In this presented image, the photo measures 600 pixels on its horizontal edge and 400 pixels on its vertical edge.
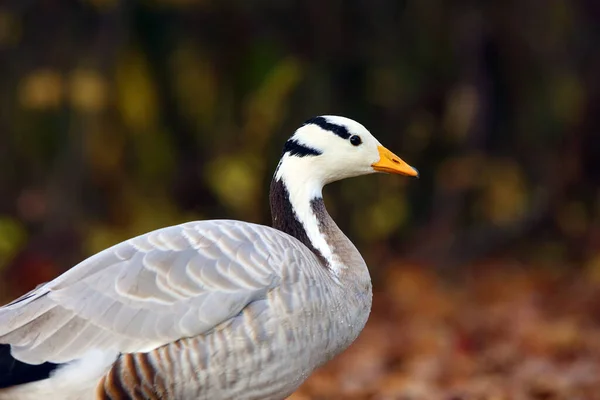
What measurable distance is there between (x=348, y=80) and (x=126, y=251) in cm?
837

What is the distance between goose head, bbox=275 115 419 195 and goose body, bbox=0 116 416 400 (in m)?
0.55

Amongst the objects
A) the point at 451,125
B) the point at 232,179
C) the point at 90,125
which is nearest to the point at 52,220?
the point at 90,125

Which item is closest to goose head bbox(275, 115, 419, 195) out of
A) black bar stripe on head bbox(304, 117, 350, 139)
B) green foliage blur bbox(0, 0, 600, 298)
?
black bar stripe on head bbox(304, 117, 350, 139)

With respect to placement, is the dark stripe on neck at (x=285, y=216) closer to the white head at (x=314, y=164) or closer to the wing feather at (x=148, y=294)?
the white head at (x=314, y=164)

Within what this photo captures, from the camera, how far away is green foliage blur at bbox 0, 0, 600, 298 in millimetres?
12961

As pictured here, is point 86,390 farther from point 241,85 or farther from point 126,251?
point 241,85

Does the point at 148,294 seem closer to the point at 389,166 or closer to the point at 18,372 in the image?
the point at 18,372

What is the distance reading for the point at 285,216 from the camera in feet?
20.0

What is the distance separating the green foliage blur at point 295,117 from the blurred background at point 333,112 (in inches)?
0.9

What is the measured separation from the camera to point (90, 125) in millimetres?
12820

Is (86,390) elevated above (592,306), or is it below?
above

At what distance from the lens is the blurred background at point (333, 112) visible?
42.4 ft

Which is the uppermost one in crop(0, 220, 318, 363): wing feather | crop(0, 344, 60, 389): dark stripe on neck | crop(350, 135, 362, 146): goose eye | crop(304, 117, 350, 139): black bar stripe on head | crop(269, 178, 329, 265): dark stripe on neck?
crop(304, 117, 350, 139): black bar stripe on head

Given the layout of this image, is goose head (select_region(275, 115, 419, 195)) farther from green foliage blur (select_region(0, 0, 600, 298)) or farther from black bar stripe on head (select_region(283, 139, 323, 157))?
green foliage blur (select_region(0, 0, 600, 298))
